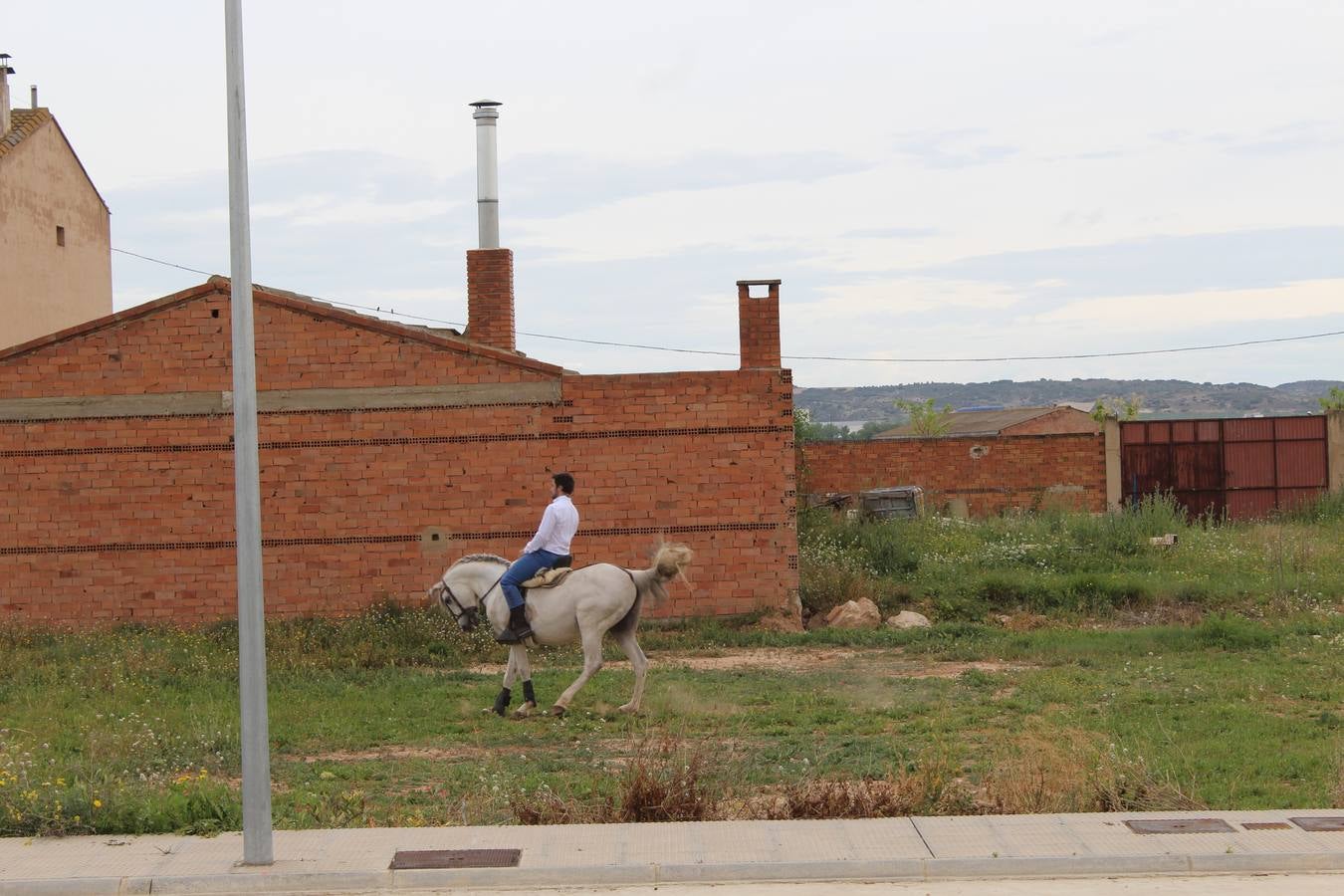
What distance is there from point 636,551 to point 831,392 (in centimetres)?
15216

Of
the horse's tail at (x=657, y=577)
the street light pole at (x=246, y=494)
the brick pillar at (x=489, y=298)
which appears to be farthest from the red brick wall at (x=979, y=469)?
the street light pole at (x=246, y=494)

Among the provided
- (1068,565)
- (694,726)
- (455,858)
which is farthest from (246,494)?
(1068,565)

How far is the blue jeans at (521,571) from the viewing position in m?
13.8

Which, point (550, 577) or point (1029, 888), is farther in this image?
point (550, 577)

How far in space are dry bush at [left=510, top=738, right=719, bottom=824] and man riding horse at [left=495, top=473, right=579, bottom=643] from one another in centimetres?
424

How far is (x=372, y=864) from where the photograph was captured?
8242 millimetres

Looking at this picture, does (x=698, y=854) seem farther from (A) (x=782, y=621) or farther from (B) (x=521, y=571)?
(A) (x=782, y=621)

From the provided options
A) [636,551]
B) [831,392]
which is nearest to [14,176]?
[636,551]

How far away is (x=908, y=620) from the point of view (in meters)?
18.8

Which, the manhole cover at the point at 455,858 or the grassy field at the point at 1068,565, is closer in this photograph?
the manhole cover at the point at 455,858

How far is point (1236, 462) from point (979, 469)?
5.61m

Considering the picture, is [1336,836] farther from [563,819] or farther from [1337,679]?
[1337,679]

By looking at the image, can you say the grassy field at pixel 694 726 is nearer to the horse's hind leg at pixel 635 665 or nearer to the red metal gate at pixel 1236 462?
the horse's hind leg at pixel 635 665

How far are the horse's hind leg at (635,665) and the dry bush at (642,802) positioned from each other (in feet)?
13.1
